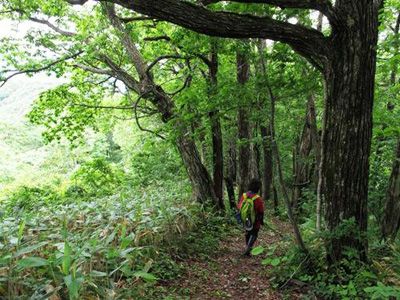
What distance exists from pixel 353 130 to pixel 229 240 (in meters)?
4.41

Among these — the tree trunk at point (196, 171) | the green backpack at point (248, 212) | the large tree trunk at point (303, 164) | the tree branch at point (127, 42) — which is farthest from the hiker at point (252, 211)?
the large tree trunk at point (303, 164)

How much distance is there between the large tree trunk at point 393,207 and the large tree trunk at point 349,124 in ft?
3.57

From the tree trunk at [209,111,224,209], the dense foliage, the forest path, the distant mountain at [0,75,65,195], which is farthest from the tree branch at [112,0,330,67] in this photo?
the distant mountain at [0,75,65,195]

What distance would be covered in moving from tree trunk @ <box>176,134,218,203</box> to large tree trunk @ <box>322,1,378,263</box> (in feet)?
15.8

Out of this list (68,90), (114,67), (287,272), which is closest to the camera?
(287,272)

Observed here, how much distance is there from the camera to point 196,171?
9.28 meters

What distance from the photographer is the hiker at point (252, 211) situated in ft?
21.9

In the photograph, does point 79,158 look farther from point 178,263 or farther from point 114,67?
point 178,263

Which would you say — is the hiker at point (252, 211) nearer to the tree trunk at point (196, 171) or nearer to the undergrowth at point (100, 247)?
the undergrowth at point (100, 247)

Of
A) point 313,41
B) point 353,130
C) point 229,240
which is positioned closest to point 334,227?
point 353,130

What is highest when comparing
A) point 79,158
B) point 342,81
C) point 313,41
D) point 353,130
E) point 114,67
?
point 114,67

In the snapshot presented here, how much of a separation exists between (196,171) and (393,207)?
4925 millimetres

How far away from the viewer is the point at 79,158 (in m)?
35.6

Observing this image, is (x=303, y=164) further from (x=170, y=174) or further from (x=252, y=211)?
(x=252, y=211)
